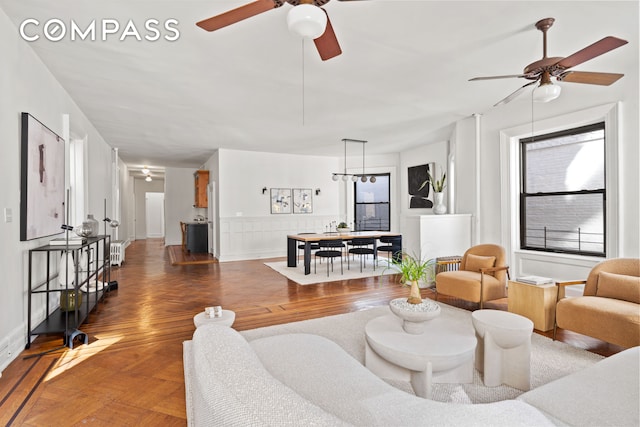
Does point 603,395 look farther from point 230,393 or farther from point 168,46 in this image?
point 168,46

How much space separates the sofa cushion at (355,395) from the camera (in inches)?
42.2

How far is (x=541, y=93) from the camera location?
2.80 m

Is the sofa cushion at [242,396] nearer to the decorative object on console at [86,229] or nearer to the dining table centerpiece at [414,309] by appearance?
the dining table centerpiece at [414,309]

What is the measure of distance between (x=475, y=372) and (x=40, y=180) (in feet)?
14.0

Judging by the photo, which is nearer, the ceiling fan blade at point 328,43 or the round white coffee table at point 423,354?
the round white coffee table at point 423,354

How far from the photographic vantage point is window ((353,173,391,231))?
957cm

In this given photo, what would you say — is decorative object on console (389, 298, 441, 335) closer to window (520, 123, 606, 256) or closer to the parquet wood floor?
the parquet wood floor

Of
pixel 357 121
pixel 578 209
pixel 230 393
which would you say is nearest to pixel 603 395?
pixel 230 393

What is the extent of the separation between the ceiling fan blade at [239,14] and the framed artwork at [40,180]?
84.8 inches

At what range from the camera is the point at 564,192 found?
14.9ft

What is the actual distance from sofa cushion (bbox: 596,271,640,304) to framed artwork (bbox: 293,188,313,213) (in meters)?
6.77

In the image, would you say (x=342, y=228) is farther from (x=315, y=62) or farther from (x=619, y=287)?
(x=619, y=287)

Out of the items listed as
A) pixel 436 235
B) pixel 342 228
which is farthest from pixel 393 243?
pixel 436 235

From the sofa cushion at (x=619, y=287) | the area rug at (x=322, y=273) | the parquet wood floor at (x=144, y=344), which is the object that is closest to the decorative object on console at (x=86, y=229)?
the parquet wood floor at (x=144, y=344)
